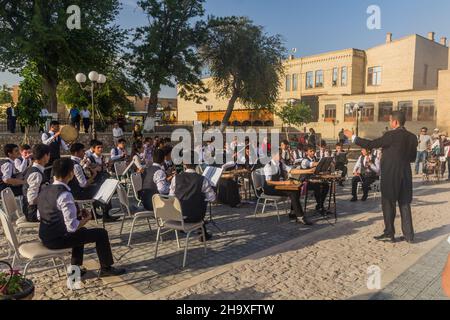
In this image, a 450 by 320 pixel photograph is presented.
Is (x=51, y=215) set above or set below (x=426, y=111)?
below

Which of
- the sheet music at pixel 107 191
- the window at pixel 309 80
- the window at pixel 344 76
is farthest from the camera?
the window at pixel 309 80

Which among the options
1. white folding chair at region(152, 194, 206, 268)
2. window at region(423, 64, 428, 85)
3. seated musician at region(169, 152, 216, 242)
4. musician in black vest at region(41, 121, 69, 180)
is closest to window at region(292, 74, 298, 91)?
window at region(423, 64, 428, 85)

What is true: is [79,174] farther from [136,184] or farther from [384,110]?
[384,110]

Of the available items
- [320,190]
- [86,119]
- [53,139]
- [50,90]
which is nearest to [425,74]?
[86,119]

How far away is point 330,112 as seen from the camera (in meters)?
45.5

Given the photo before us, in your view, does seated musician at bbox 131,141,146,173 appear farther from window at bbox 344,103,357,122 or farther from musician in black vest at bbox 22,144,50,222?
window at bbox 344,103,357,122

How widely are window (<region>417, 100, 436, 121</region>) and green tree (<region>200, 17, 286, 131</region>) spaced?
19.1 m

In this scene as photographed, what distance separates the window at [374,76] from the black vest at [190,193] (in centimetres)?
4668

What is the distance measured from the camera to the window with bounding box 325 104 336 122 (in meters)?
45.0

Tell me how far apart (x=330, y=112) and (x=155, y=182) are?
42.5 m

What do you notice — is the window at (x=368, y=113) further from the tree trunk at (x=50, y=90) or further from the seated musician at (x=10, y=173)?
the seated musician at (x=10, y=173)

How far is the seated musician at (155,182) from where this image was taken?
6227 mm

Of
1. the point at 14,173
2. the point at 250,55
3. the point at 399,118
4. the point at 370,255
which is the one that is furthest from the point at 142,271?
the point at 250,55

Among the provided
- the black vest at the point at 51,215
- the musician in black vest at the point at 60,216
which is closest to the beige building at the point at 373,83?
the musician in black vest at the point at 60,216
